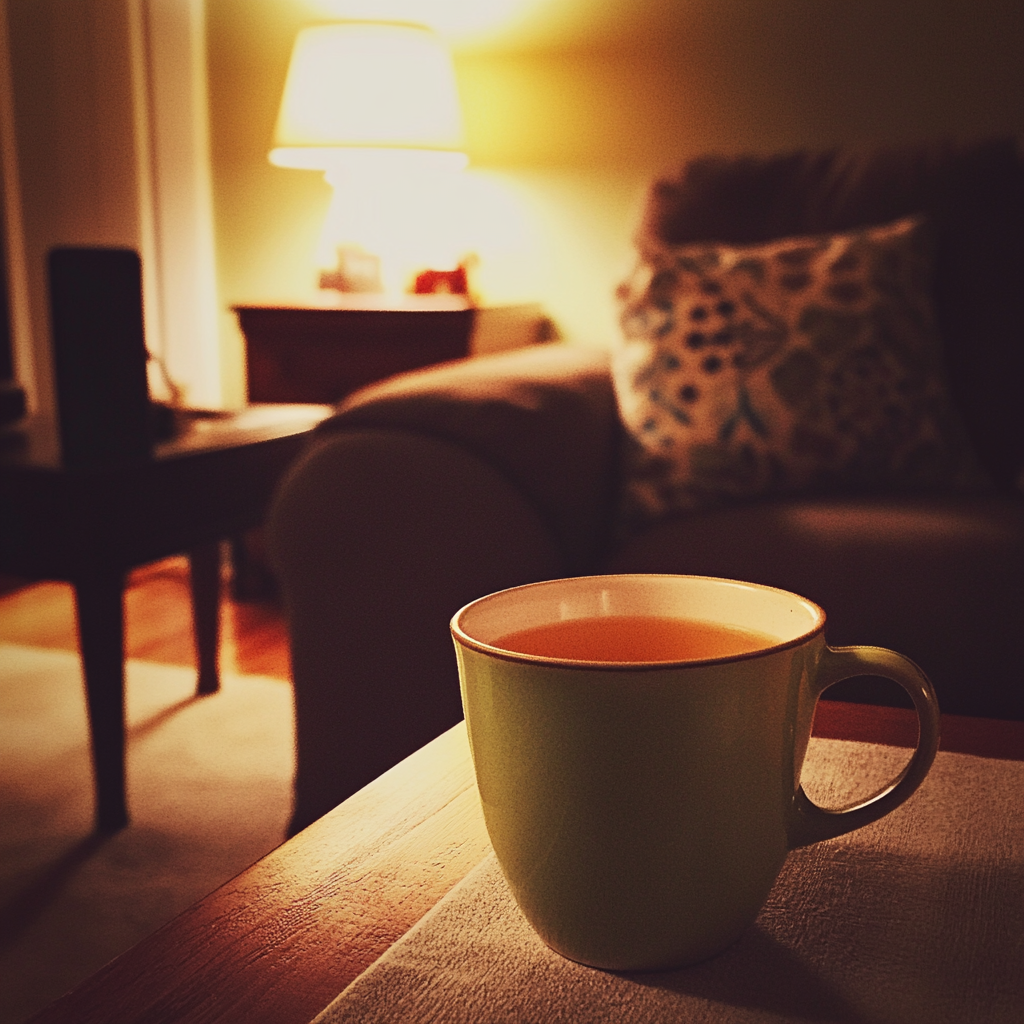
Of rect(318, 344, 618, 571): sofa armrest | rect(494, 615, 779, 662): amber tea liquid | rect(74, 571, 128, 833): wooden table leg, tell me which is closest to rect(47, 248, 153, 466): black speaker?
rect(74, 571, 128, 833): wooden table leg

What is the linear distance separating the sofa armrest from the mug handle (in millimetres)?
829

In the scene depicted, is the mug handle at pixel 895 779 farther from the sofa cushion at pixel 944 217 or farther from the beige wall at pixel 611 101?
the beige wall at pixel 611 101

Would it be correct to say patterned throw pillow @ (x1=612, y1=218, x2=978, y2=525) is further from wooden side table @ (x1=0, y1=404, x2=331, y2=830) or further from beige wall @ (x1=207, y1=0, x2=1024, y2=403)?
beige wall @ (x1=207, y1=0, x2=1024, y2=403)

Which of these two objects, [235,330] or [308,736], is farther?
[235,330]

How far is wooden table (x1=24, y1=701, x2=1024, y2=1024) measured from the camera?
300 millimetres

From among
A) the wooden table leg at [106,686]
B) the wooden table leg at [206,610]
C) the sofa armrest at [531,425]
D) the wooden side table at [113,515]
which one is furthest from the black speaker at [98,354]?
the wooden table leg at [206,610]

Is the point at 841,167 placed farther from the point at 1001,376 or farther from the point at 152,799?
the point at 152,799

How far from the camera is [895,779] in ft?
1.12

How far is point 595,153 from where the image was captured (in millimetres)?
2471

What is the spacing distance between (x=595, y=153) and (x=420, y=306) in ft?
1.99

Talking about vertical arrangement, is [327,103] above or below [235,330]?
above

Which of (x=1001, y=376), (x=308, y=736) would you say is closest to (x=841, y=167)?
(x=1001, y=376)

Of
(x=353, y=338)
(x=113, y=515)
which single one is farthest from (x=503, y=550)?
(x=353, y=338)

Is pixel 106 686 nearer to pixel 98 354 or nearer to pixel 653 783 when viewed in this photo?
pixel 98 354
